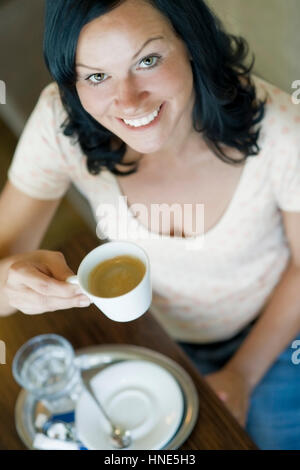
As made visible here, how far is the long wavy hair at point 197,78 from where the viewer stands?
697 mm

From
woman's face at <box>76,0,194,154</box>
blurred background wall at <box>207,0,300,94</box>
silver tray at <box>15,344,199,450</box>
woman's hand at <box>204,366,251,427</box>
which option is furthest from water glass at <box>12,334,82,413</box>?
blurred background wall at <box>207,0,300,94</box>

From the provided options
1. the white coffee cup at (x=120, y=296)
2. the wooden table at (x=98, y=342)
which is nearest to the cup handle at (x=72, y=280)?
the white coffee cup at (x=120, y=296)

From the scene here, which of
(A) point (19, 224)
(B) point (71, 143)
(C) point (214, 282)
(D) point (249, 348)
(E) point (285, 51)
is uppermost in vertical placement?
(E) point (285, 51)

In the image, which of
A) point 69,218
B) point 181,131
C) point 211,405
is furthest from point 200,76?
point 69,218

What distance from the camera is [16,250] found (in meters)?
1.11

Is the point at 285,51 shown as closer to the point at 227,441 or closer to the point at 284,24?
the point at 284,24

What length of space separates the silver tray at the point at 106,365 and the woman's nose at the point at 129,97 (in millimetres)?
449

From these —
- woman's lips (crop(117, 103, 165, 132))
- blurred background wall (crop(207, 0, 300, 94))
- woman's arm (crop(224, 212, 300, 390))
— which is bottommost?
woman's arm (crop(224, 212, 300, 390))

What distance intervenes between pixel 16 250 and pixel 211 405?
1.64 ft

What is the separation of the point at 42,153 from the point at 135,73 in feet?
1.40

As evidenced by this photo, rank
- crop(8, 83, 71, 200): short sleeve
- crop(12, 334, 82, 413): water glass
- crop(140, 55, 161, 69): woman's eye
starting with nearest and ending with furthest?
crop(140, 55, 161, 69): woman's eye
crop(12, 334, 82, 413): water glass
crop(8, 83, 71, 200): short sleeve

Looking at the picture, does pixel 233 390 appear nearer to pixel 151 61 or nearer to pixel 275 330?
pixel 275 330

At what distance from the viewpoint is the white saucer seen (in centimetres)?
88

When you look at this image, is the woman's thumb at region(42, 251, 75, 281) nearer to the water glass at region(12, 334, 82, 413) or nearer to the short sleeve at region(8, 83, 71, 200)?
the water glass at region(12, 334, 82, 413)
